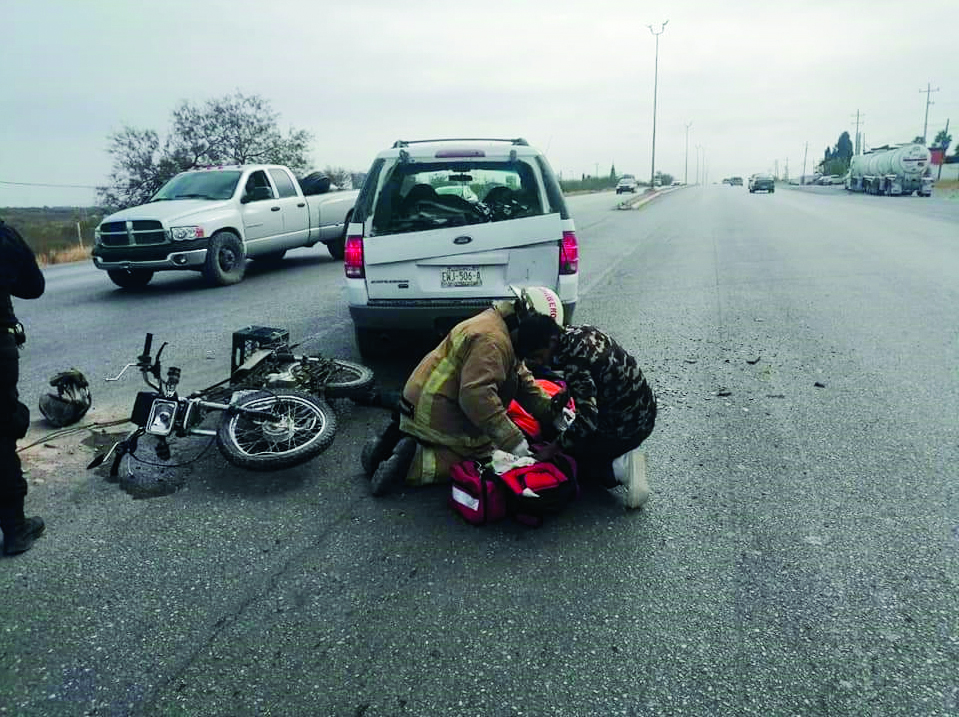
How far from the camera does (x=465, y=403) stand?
12.3 ft

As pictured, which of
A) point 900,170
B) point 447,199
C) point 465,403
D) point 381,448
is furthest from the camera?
point 900,170

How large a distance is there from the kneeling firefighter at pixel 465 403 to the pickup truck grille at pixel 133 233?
855cm

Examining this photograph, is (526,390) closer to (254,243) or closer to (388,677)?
(388,677)

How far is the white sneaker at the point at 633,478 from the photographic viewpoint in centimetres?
375

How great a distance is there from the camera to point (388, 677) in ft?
8.45

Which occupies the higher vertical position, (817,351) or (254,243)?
(254,243)

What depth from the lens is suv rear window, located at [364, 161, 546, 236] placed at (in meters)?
5.87

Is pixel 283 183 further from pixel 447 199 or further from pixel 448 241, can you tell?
pixel 448 241

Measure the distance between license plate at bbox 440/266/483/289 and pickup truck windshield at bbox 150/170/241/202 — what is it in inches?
312

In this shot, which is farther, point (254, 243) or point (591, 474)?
point (254, 243)

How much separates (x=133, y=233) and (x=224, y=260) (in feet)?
4.62

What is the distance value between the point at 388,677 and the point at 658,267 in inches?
456

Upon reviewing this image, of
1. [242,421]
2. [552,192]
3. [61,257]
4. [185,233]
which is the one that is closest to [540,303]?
[242,421]

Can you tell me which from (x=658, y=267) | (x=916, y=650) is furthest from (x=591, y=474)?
(x=658, y=267)
